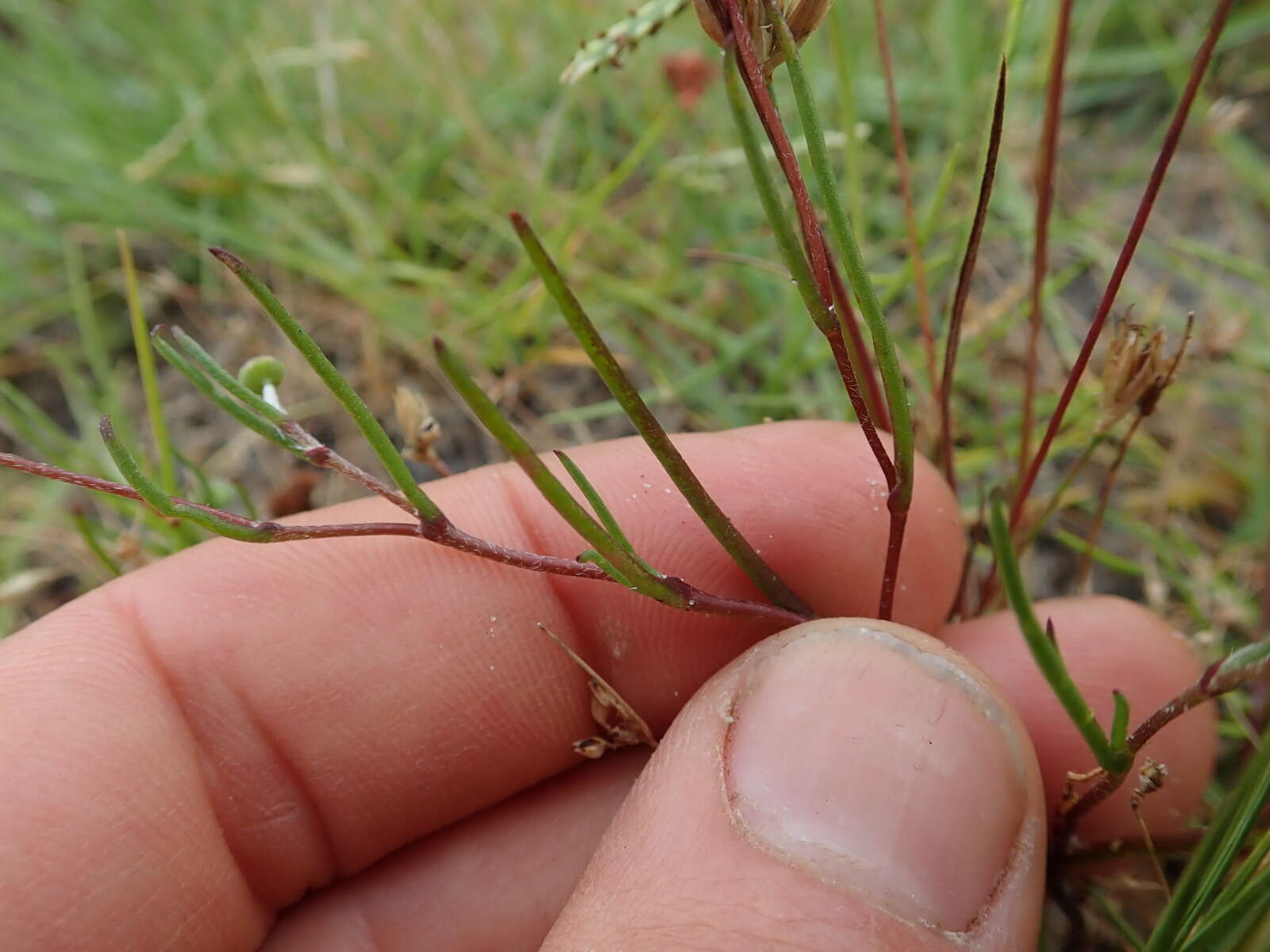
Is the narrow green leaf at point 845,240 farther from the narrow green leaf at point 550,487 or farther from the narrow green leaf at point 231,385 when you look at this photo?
the narrow green leaf at point 231,385

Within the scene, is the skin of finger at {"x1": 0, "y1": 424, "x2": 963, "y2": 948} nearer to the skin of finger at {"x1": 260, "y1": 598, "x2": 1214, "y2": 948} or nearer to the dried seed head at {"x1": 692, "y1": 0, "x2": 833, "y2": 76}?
the skin of finger at {"x1": 260, "y1": 598, "x2": 1214, "y2": 948}

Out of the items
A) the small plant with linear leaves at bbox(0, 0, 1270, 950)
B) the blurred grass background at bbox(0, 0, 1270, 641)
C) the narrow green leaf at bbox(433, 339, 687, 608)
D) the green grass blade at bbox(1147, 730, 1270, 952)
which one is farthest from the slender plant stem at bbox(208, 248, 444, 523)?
the blurred grass background at bbox(0, 0, 1270, 641)

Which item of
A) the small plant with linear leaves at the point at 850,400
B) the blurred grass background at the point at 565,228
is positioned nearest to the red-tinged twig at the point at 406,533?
the small plant with linear leaves at the point at 850,400

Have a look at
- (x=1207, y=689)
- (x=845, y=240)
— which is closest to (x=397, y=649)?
(x=845, y=240)

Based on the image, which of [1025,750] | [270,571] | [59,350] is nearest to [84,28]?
[59,350]

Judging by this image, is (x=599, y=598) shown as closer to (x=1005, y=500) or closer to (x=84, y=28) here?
(x=1005, y=500)

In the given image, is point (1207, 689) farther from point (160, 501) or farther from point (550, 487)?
point (160, 501)
